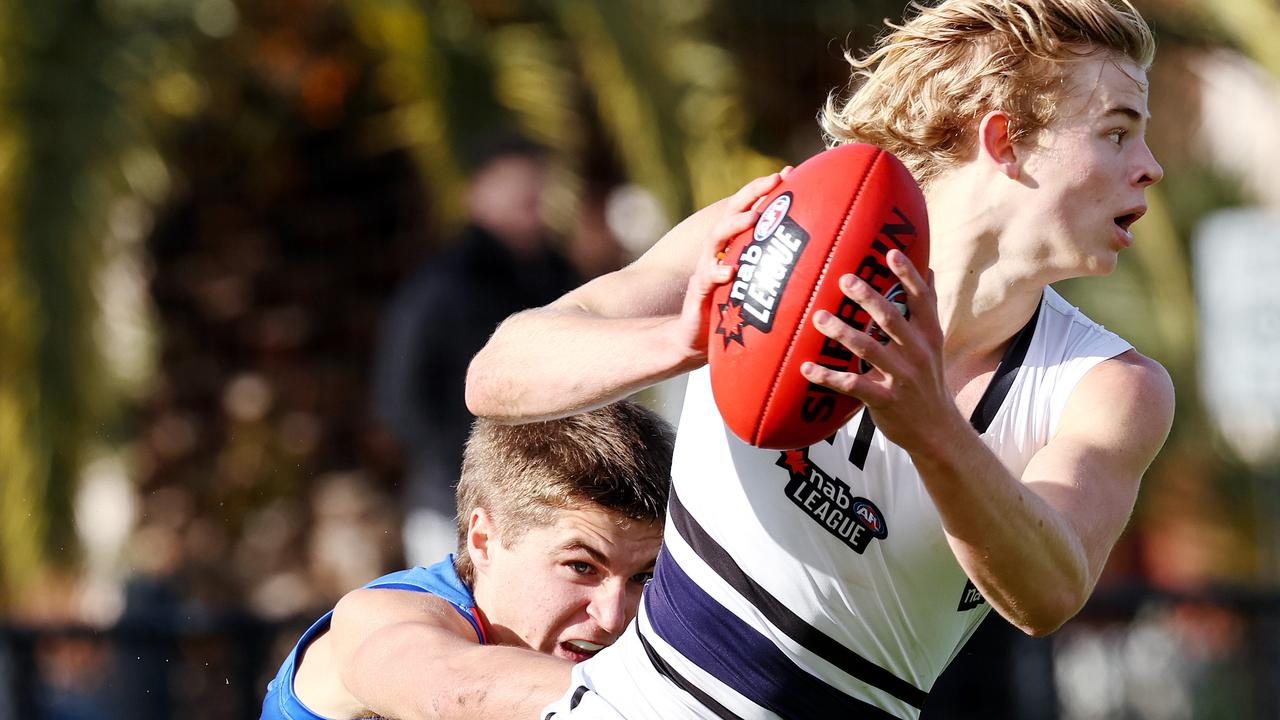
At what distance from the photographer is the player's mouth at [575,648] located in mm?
3293

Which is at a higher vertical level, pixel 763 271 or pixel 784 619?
pixel 763 271

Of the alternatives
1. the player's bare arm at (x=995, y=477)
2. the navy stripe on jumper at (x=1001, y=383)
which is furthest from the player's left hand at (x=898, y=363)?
the navy stripe on jumper at (x=1001, y=383)

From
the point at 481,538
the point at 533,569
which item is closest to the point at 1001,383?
the point at 533,569

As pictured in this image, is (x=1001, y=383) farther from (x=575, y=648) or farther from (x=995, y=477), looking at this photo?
(x=575, y=648)

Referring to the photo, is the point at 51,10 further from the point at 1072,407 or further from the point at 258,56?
the point at 1072,407

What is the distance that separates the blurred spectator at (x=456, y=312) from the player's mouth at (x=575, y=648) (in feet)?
10.9

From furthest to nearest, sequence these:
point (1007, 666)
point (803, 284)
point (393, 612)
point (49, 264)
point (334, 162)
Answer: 1. point (334, 162)
2. point (1007, 666)
3. point (49, 264)
4. point (393, 612)
5. point (803, 284)

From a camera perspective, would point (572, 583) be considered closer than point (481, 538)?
Yes

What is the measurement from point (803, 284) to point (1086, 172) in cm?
66

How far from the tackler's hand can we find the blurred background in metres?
2.98

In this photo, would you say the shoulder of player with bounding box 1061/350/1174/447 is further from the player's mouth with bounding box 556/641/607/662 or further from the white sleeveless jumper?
the player's mouth with bounding box 556/641/607/662

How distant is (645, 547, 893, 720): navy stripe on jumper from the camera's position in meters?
2.70

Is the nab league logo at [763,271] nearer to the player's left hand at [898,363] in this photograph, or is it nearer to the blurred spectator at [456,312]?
the player's left hand at [898,363]

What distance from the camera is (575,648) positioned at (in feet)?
10.8
